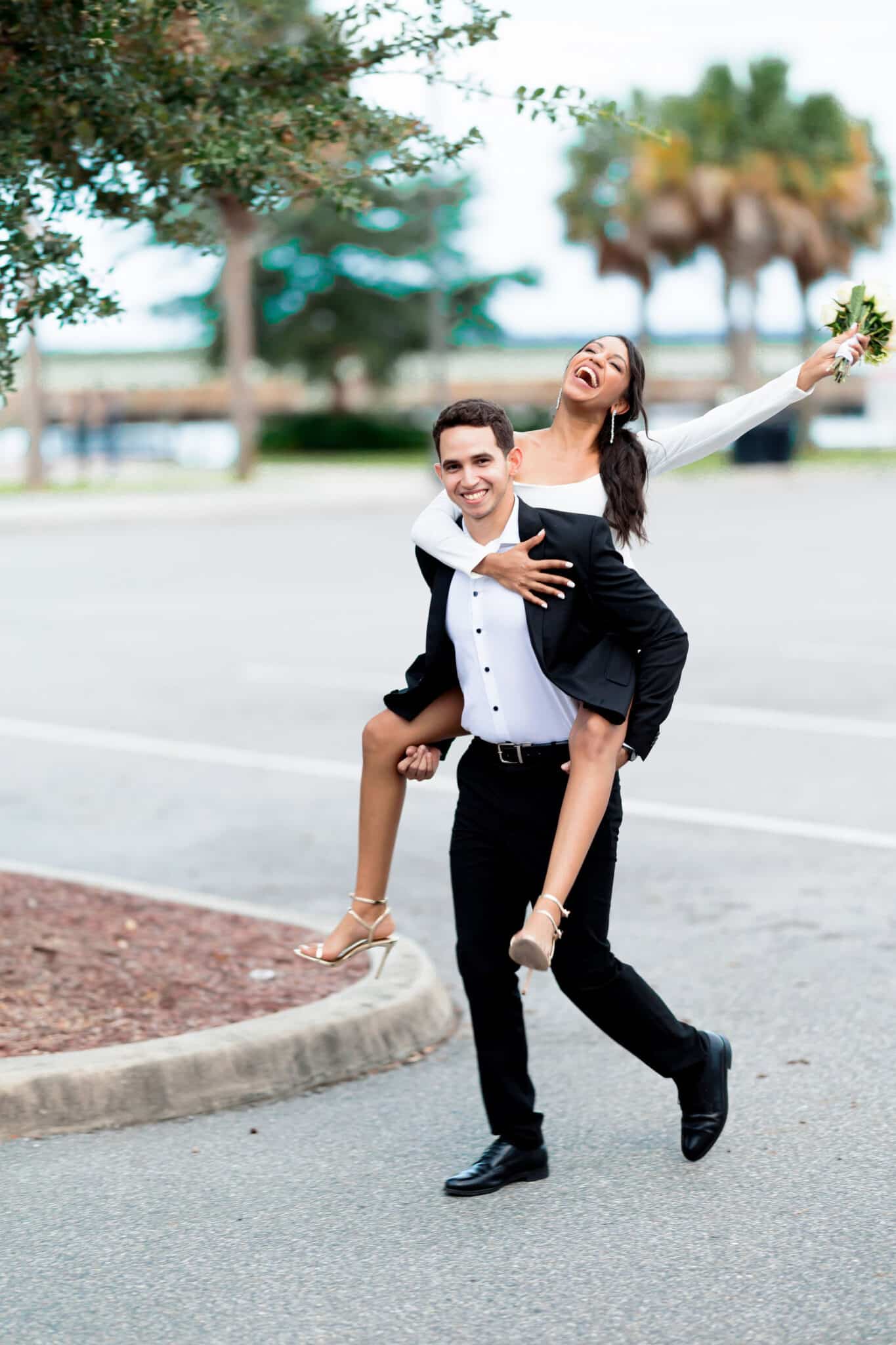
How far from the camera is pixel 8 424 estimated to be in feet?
220

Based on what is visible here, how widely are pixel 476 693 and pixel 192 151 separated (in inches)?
88.4

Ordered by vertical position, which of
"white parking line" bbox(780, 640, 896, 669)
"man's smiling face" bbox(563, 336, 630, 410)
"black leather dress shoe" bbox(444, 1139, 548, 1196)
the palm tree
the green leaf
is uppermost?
the palm tree

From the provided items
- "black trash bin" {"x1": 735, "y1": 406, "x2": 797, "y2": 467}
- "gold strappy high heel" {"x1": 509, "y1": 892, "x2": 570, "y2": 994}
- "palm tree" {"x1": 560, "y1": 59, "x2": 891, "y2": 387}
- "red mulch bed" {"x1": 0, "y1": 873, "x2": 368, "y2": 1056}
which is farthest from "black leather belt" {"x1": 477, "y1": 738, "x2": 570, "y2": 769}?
"palm tree" {"x1": 560, "y1": 59, "x2": 891, "y2": 387}

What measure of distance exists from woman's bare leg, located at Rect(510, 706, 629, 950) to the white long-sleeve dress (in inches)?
17.0

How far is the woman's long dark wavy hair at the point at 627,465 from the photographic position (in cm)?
437

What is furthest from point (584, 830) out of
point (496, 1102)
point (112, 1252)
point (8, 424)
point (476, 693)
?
point (8, 424)

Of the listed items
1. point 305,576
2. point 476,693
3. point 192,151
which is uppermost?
point 192,151

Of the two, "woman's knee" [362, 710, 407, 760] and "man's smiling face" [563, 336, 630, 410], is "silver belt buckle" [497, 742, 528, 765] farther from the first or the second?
"man's smiling face" [563, 336, 630, 410]

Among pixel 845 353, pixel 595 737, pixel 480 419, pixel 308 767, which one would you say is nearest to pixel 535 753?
pixel 595 737

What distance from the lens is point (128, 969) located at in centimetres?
609

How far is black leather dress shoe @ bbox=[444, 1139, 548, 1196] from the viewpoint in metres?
4.57

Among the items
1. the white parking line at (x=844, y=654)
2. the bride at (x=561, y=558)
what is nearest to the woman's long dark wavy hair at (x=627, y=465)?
the bride at (x=561, y=558)

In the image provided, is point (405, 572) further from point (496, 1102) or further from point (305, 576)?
point (496, 1102)

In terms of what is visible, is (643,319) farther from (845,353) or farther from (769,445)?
(845,353)
